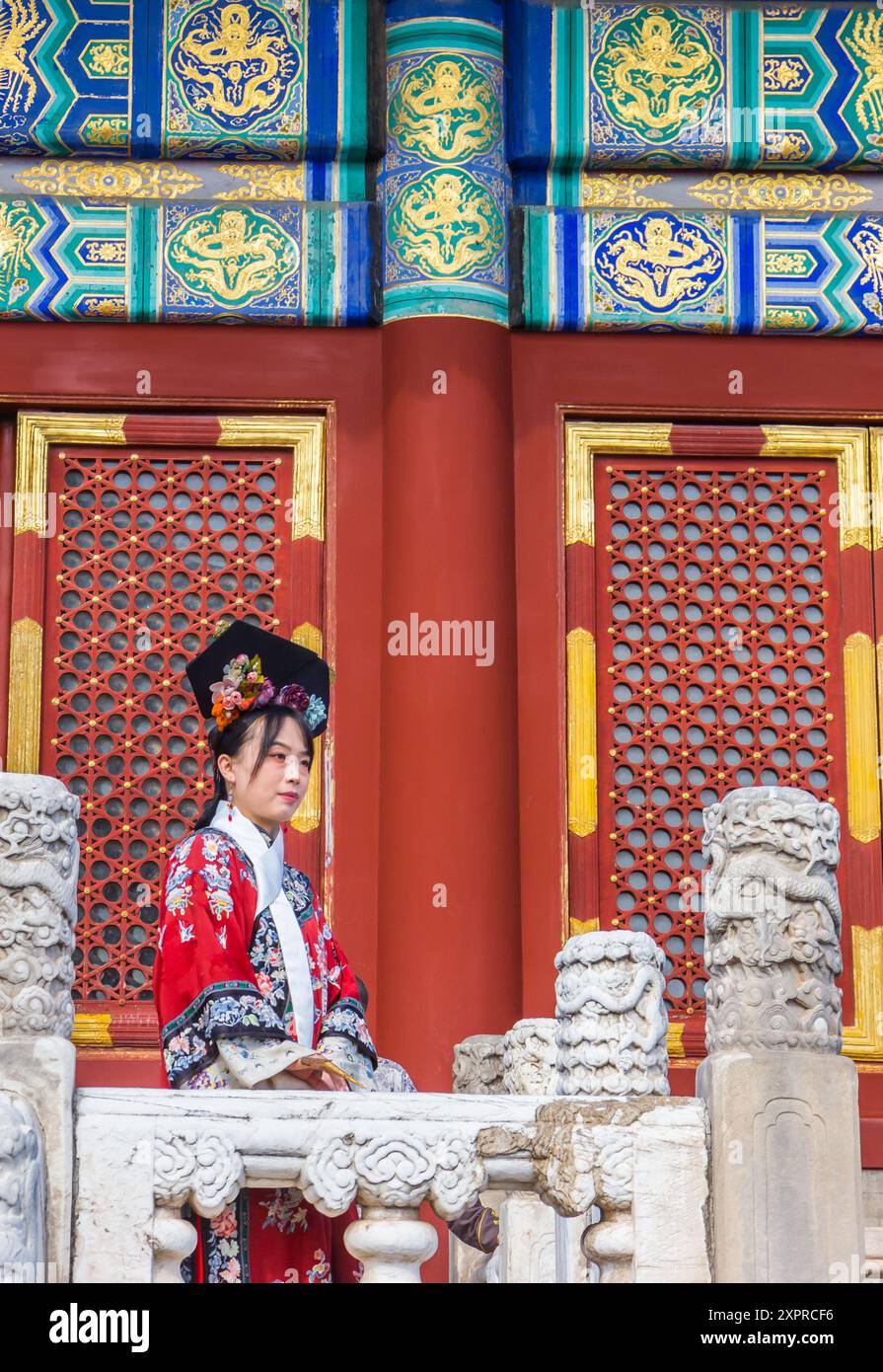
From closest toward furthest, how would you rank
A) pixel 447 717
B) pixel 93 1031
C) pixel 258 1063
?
1. pixel 258 1063
2. pixel 93 1031
3. pixel 447 717

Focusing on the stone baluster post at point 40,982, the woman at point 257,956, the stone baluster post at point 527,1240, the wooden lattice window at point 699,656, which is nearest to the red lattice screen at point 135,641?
the wooden lattice window at point 699,656

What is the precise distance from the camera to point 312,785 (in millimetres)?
8625

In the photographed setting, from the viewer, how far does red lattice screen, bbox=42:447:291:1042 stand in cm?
849

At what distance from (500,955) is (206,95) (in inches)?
121

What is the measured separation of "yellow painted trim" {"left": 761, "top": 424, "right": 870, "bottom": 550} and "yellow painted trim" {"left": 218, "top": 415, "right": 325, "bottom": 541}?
58.8 inches

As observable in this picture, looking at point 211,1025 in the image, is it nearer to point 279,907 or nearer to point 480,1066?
point 279,907

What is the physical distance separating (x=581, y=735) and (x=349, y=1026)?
8.64 ft

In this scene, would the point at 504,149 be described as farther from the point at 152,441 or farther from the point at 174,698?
the point at 174,698

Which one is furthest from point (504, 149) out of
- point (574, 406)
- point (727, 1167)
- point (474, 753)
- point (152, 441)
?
point (727, 1167)

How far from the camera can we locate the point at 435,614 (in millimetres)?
8516

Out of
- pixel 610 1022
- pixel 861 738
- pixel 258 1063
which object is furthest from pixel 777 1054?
pixel 861 738

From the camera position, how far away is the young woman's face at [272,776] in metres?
6.27

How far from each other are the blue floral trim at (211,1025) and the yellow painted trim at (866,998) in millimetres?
3085
